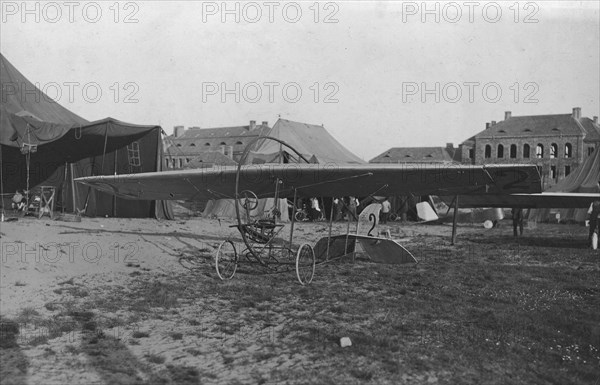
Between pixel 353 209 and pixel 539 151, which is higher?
pixel 539 151

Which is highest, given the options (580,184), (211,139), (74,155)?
(211,139)

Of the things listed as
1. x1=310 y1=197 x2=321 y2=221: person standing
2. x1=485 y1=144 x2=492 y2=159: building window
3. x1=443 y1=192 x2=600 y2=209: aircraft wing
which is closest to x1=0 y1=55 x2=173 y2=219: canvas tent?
x1=310 y1=197 x2=321 y2=221: person standing

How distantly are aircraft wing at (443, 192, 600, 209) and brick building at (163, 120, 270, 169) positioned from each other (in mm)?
53277

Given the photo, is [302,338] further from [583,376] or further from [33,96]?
[33,96]

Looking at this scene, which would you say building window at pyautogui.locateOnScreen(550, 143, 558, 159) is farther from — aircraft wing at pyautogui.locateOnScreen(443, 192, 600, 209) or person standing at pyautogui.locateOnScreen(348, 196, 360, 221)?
person standing at pyautogui.locateOnScreen(348, 196, 360, 221)

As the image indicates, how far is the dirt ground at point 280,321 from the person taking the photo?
384cm

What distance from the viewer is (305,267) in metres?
8.83

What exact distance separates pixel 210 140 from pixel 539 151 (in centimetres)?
4876

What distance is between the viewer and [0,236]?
893 cm

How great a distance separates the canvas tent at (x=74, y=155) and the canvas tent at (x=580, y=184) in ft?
66.9

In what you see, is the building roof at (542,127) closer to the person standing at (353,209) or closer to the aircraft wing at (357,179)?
the person standing at (353,209)

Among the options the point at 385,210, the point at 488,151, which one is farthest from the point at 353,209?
the point at 488,151

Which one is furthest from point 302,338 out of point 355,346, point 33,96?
point 33,96

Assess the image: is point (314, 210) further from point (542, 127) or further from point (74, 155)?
point (542, 127)
